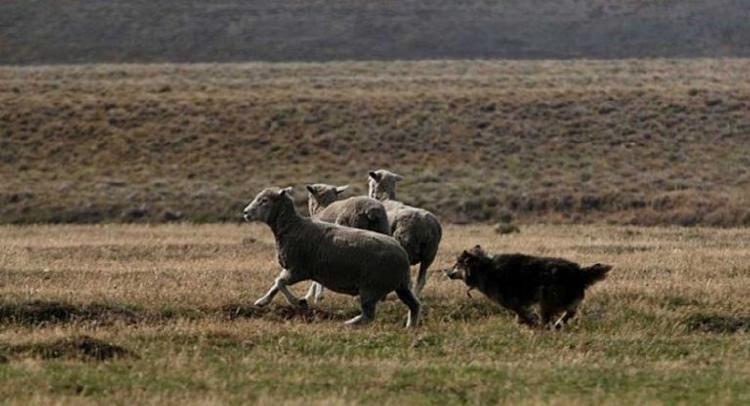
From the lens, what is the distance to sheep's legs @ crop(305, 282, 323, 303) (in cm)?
1794

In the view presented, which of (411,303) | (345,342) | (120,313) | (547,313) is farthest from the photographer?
(120,313)

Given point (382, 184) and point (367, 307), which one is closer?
point (367, 307)

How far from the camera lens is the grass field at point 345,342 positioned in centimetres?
1173

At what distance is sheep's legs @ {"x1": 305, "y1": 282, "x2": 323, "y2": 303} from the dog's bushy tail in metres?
3.73

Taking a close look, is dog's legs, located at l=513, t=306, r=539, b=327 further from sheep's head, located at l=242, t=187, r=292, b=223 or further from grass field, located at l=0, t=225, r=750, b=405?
sheep's head, located at l=242, t=187, r=292, b=223

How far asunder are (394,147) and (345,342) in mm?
33140

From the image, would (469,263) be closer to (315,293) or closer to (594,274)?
(594,274)

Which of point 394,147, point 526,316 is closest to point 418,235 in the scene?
point 526,316

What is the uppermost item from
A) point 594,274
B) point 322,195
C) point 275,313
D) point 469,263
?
point 594,274

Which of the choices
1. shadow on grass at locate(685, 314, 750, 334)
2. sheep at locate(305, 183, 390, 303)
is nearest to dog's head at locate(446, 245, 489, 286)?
sheep at locate(305, 183, 390, 303)

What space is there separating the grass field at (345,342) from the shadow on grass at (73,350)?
0.02m

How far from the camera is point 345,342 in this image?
14359 millimetres

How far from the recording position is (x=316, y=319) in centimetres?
1655

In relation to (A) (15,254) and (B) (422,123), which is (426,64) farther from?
(A) (15,254)
